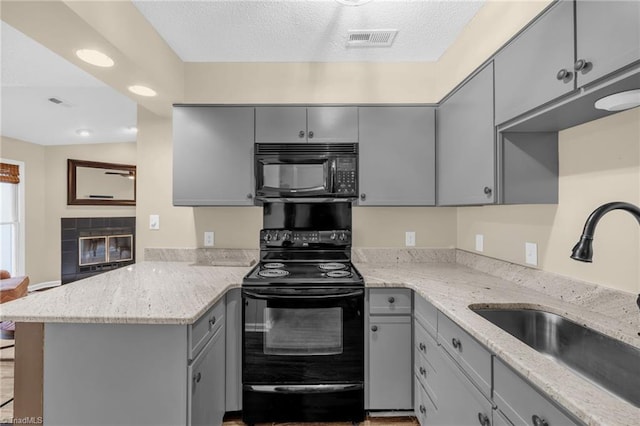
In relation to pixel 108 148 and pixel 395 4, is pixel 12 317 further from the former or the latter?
pixel 108 148

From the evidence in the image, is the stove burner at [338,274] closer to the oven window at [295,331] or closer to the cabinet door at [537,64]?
the oven window at [295,331]

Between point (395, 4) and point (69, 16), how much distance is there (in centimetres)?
160

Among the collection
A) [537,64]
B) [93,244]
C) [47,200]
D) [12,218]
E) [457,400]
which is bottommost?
[457,400]

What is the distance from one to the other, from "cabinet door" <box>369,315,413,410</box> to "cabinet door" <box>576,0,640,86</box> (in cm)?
146

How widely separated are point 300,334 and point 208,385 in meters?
0.54

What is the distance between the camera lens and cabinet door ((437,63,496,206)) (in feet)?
4.86

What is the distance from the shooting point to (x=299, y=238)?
7.62 ft

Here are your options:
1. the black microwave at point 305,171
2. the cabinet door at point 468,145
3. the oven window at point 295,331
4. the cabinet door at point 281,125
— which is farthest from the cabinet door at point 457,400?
the cabinet door at point 281,125

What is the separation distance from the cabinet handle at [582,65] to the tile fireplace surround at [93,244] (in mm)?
6417

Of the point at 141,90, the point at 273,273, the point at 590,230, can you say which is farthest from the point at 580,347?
the point at 141,90

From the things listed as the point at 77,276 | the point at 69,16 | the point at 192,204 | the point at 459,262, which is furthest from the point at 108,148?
the point at 459,262

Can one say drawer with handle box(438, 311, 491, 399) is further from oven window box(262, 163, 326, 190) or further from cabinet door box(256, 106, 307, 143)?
cabinet door box(256, 106, 307, 143)

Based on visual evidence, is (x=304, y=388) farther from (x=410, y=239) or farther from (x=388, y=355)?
(x=410, y=239)

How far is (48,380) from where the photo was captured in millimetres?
1246
